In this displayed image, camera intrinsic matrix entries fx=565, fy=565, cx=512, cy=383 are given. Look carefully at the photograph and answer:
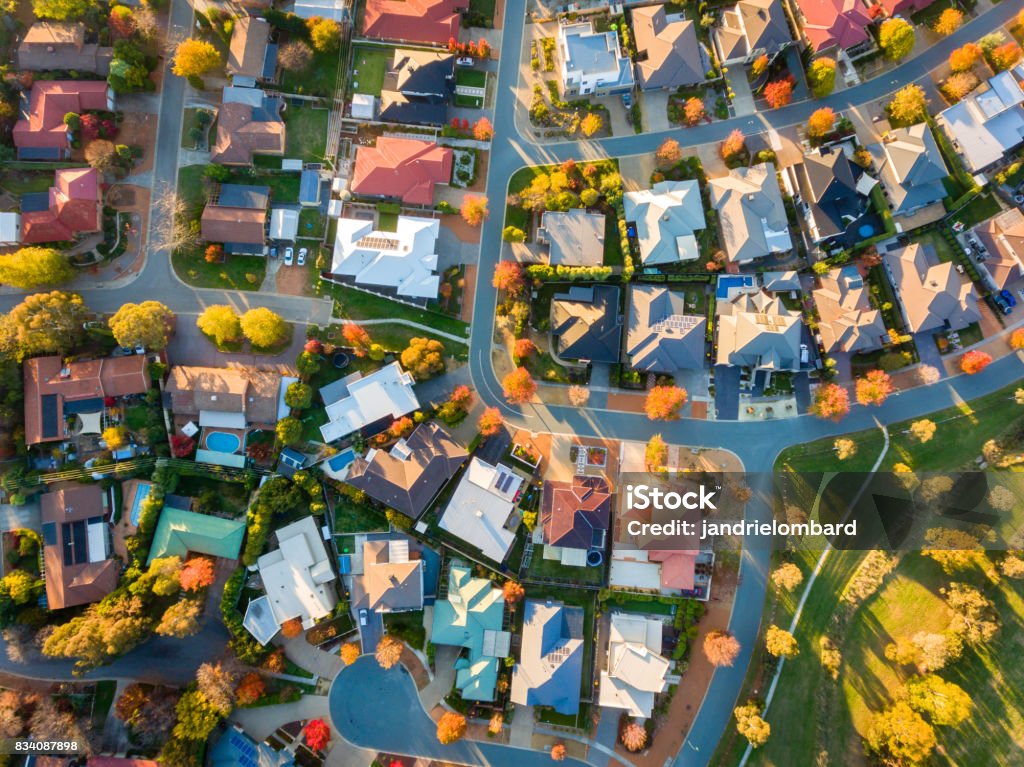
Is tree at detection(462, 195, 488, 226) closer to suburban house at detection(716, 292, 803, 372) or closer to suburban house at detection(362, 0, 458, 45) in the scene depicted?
suburban house at detection(362, 0, 458, 45)

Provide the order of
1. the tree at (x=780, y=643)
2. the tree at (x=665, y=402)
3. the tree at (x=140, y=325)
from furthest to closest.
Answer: the tree at (x=665, y=402)
the tree at (x=140, y=325)
the tree at (x=780, y=643)

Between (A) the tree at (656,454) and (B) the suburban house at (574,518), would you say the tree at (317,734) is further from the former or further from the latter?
(A) the tree at (656,454)

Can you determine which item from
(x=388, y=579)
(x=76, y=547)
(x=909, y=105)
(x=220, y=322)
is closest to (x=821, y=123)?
(x=909, y=105)

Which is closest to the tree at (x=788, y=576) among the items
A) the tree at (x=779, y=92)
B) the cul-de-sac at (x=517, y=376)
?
the cul-de-sac at (x=517, y=376)

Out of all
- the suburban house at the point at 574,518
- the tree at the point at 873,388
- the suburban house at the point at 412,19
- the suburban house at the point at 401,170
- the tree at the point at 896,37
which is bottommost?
the suburban house at the point at 574,518

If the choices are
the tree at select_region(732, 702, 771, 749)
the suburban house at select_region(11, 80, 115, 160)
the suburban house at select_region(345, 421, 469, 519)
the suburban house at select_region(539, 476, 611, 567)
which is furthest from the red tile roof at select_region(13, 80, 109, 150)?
the tree at select_region(732, 702, 771, 749)

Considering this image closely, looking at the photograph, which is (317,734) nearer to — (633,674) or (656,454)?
(633,674)
